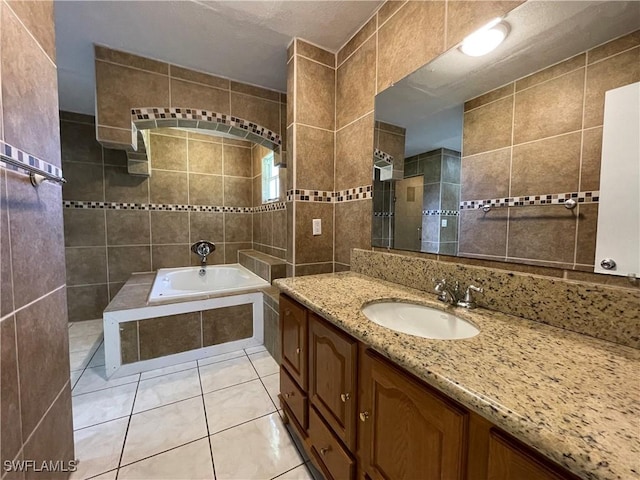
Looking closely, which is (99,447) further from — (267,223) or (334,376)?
(267,223)

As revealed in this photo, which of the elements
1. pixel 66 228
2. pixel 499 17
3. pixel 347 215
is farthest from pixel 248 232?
pixel 499 17

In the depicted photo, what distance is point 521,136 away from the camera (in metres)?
0.92

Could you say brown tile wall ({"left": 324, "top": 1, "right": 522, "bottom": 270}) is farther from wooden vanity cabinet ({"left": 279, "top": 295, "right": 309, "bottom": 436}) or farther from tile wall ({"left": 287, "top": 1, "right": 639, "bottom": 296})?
wooden vanity cabinet ({"left": 279, "top": 295, "right": 309, "bottom": 436})

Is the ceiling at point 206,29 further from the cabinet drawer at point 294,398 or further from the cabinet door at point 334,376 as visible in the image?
the cabinet drawer at point 294,398

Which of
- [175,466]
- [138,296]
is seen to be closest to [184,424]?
[175,466]

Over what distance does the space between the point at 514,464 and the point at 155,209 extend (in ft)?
12.6

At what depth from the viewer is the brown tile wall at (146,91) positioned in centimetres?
191

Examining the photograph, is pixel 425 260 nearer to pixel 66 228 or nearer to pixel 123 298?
pixel 123 298

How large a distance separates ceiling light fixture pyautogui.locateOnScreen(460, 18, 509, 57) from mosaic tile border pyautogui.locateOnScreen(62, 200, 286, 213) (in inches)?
83.6

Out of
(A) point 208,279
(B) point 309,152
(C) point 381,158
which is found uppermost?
(B) point 309,152

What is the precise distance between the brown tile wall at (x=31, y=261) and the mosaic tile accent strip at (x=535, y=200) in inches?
63.1

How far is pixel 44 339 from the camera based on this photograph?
91cm

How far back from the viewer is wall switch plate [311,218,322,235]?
1817 millimetres

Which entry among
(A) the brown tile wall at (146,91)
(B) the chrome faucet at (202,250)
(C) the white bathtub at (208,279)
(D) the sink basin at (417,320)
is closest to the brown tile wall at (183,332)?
(C) the white bathtub at (208,279)
